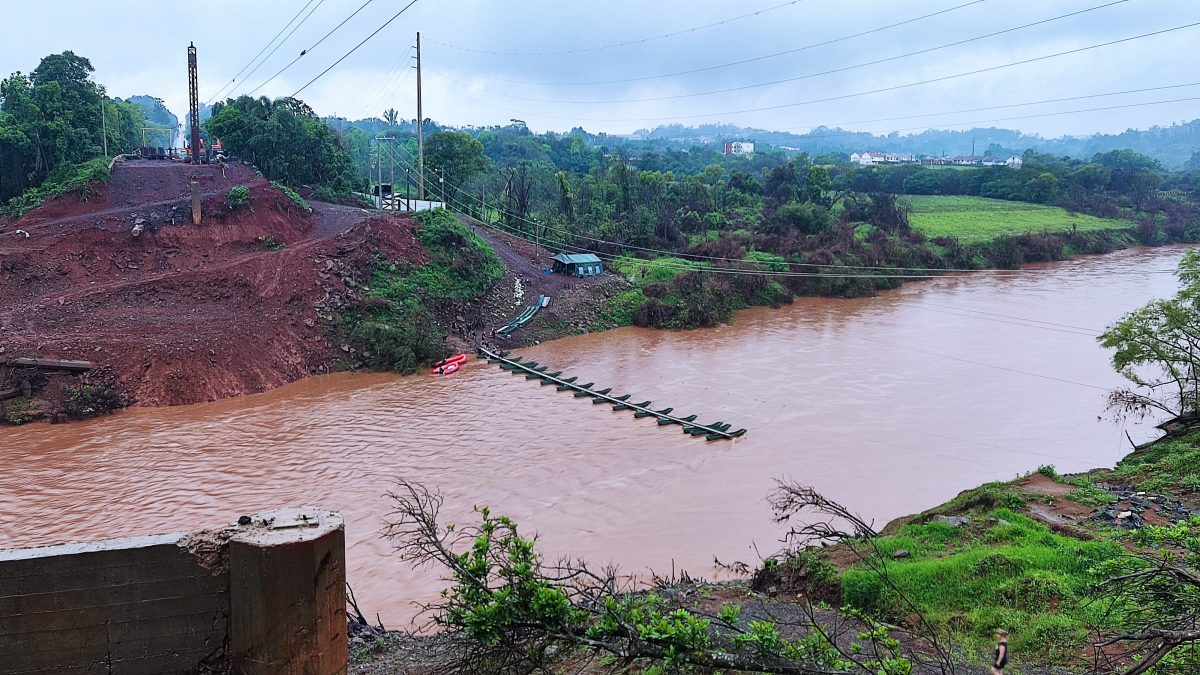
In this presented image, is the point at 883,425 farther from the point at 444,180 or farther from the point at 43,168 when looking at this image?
the point at 43,168

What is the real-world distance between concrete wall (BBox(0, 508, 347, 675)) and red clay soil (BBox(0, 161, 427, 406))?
1390 centimetres

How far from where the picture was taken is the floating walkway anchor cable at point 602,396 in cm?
1688

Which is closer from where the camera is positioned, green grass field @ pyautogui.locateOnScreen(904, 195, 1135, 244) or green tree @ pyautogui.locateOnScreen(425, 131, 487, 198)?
green tree @ pyautogui.locateOnScreen(425, 131, 487, 198)

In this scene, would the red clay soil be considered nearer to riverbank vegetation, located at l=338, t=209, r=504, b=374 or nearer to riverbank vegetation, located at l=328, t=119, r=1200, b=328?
riverbank vegetation, located at l=338, t=209, r=504, b=374

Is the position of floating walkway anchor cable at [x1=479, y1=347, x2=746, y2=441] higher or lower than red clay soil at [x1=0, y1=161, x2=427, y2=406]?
lower

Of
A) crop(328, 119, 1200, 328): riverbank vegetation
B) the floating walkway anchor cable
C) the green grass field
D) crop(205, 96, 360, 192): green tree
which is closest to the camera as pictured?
the floating walkway anchor cable

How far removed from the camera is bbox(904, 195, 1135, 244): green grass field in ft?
152

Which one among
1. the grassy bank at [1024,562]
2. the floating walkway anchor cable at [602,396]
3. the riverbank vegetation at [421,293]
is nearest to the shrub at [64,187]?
the riverbank vegetation at [421,293]

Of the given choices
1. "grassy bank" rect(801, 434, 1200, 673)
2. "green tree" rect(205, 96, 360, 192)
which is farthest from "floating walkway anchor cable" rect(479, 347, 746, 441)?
"green tree" rect(205, 96, 360, 192)

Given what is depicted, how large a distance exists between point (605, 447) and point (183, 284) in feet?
44.2

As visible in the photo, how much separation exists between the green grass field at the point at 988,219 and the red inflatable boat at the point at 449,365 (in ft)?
108

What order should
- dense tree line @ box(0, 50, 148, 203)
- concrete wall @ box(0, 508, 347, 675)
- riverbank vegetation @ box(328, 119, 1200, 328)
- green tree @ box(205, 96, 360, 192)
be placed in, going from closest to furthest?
concrete wall @ box(0, 508, 347, 675), dense tree line @ box(0, 50, 148, 203), riverbank vegetation @ box(328, 119, 1200, 328), green tree @ box(205, 96, 360, 192)

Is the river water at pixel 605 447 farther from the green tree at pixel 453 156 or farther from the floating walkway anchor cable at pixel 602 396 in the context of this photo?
the green tree at pixel 453 156

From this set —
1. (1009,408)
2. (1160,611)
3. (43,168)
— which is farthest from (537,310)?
(1160,611)
